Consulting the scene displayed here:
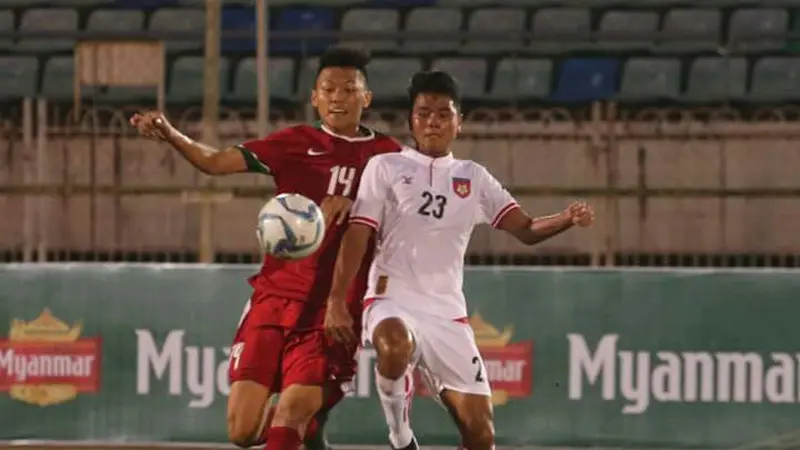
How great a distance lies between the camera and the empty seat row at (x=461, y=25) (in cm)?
1557

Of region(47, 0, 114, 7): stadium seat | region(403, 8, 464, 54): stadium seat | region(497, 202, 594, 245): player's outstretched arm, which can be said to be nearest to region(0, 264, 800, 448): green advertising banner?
region(497, 202, 594, 245): player's outstretched arm

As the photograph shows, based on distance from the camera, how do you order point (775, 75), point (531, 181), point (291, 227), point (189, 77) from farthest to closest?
point (189, 77) < point (775, 75) < point (531, 181) < point (291, 227)

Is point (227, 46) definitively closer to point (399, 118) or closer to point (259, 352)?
point (399, 118)

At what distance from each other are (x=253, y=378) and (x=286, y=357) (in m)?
0.17

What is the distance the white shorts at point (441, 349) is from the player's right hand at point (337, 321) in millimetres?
241

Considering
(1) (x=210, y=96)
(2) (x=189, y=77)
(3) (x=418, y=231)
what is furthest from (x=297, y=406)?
(2) (x=189, y=77)

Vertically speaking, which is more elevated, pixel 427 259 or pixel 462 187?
pixel 462 187

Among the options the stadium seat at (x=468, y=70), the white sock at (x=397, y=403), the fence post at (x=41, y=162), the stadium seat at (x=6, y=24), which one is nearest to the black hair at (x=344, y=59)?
the white sock at (x=397, y=403)

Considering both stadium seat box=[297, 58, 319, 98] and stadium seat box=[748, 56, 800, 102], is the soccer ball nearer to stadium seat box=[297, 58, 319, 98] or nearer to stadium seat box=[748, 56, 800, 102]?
stadium seat box=[297, 58, 319, 98]

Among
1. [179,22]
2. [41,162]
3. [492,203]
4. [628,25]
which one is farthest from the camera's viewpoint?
[179,22]

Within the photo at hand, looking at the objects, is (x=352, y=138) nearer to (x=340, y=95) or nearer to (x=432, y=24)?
(x=340, y=95)

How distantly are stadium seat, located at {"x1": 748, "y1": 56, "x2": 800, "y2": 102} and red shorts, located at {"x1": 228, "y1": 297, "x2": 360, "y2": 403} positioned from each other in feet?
31.0

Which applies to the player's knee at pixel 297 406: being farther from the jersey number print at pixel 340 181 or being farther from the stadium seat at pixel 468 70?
the stadium seat at pixel 468 70

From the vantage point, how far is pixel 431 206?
21.6 ft
